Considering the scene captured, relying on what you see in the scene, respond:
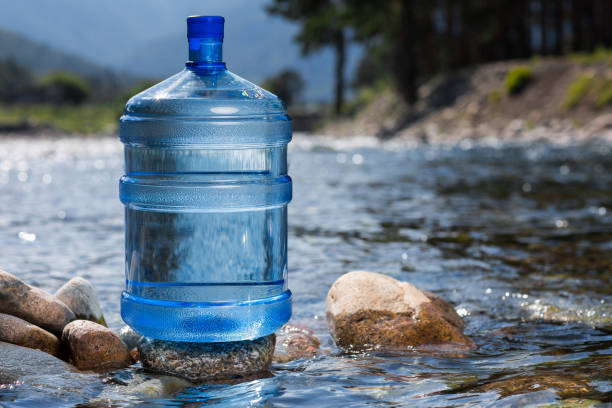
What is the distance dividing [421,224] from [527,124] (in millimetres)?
18071

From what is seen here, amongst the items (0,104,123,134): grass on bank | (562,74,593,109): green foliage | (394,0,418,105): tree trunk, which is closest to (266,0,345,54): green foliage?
(394,0,418,105): tree trunk

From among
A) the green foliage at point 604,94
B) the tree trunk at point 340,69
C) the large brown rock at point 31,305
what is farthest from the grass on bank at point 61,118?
the large brown rock at point 31,305

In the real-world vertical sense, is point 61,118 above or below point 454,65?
below

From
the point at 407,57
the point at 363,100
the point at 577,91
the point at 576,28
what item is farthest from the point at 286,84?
the point at 577,91

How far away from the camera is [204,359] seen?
387 centimetres

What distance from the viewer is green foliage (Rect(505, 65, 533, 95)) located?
28922mm

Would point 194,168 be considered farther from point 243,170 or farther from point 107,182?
point 107,182

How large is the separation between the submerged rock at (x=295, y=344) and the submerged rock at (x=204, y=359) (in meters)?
0.31

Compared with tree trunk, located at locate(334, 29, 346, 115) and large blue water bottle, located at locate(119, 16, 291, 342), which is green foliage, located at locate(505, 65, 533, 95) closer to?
tree trunk, located at locate(334, 29, 346, 115)

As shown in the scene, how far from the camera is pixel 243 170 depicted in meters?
3.97

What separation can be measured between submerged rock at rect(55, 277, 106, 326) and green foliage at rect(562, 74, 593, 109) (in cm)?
2348

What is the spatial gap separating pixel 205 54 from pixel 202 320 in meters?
1.29

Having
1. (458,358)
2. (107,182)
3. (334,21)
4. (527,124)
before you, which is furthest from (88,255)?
(334,21)

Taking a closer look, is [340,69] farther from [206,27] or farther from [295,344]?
[206,27]
